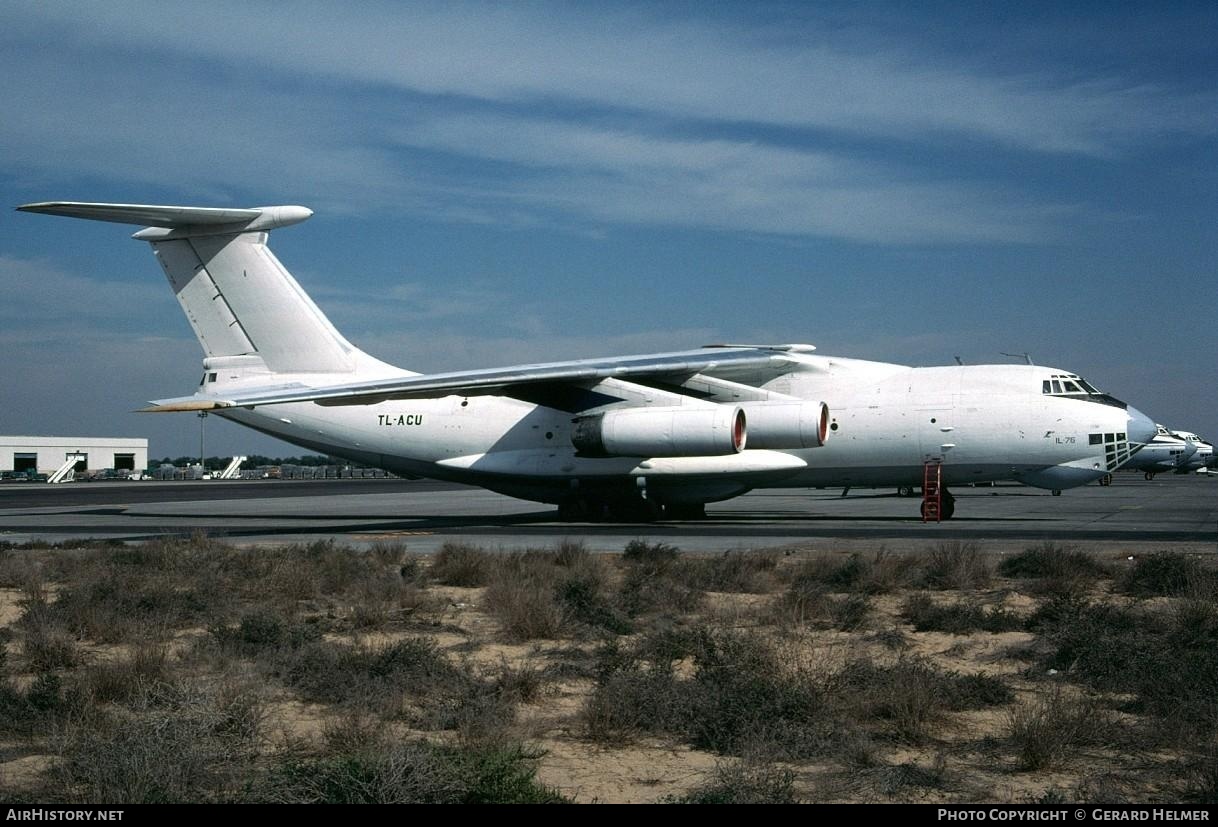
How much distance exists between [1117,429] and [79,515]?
77.6ft

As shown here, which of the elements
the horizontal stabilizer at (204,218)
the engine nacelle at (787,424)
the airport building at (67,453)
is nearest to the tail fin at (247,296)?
the horizontal stabilizer at (204,218)

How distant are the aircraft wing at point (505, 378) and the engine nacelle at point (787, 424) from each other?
48.3 inches

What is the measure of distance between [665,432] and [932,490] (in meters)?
5.05

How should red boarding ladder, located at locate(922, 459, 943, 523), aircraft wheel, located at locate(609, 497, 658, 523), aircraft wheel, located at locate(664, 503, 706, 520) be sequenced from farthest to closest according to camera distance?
1. aircraft wheel, located at locate(664, 503, 706, 520)
2. aircraft wheel, located at locate(609, 497, 658, 523)
3. red boarding ladder, located at locate(922, 459, 943, 523)

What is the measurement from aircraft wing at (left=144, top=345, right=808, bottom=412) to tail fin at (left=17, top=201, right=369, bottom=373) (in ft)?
3.89

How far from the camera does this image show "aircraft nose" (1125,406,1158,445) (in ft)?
63.4

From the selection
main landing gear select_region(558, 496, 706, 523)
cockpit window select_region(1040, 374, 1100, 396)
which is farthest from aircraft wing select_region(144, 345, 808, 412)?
cockpit window select_region(1040, 374, 1100, 396)

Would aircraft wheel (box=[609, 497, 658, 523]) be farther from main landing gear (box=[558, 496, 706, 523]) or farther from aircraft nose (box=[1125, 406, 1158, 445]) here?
aircraft nose (box=[1125, 406, 1158, 445])

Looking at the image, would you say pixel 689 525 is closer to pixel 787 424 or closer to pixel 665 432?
pixel 665 432

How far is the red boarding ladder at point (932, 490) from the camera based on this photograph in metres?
19.7

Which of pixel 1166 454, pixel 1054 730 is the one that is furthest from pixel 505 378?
pixel 1166 454

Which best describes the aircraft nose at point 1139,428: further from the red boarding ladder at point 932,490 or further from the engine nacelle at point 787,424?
the engine nacelle at point 787,424

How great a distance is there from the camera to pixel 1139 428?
766 inches

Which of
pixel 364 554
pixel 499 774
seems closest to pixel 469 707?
pixel 499 774
